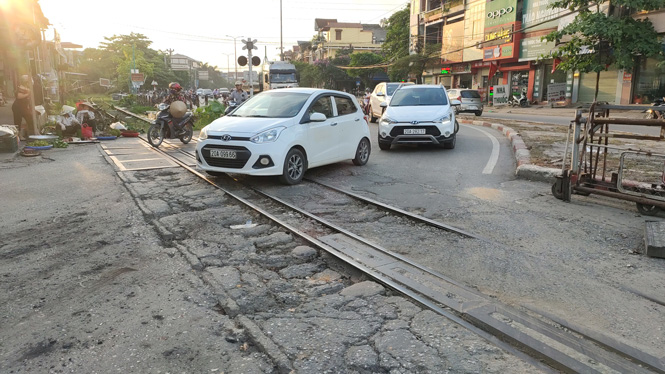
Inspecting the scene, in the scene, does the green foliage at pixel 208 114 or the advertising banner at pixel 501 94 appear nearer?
the green foliage at pixel 208 114

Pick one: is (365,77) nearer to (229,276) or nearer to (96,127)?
(96,127)

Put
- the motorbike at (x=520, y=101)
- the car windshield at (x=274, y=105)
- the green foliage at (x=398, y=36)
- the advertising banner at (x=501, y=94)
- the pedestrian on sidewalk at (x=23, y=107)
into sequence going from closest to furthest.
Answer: the car windshield at (x=274, y=105)
the pedestrian on sidewalk at (x=23, y=107)
the motorbike at (x=520, y=101)
the advertising banner at (x=501, y=94)
the green foliage at (x=398, y=36)

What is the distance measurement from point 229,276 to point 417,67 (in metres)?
47.6

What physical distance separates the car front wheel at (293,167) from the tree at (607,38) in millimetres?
20235

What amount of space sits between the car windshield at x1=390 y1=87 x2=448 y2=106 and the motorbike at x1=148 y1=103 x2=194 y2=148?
19.6ft

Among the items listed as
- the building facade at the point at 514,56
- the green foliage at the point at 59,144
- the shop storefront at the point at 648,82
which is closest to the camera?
the green foliage at the point at 59,144

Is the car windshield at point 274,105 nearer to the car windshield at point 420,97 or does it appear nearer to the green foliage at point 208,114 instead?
the car windshield at point 420,97

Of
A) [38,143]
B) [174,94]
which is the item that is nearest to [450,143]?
[174,94]

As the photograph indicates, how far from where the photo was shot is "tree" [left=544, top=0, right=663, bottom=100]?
24.2 meters

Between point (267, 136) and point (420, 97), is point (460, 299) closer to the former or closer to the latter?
point (267, 136)

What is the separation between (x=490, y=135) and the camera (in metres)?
15.7

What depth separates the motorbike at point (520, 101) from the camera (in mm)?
35250

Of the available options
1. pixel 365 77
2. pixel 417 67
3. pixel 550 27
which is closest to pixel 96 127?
pixel 550 27

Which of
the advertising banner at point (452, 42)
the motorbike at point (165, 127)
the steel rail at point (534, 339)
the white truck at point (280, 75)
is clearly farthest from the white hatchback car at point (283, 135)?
the advertising banner at point (452, 42)
